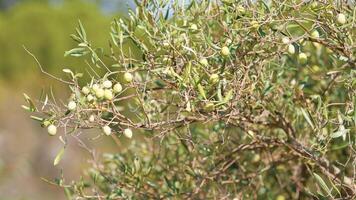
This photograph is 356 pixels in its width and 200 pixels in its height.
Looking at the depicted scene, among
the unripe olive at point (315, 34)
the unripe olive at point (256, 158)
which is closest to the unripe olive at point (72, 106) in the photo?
the unripe olive at point (315, 34)

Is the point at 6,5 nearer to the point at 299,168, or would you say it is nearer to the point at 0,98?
the point at 0,98

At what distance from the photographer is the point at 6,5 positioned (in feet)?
110

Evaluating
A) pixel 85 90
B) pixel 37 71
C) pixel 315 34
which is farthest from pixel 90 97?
pixel 37 71

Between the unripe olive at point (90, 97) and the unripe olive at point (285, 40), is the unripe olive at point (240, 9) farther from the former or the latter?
the unripe olive at point (90, 97)

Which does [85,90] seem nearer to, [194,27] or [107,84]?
[107,84]

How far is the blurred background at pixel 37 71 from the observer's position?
10.9m

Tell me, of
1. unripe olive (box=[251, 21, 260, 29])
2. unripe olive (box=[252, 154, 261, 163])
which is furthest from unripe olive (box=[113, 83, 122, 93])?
unripe olive (box=[252, 154, 261, 163])

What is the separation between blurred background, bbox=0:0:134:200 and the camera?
1085 centimetres

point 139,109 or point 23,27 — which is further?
point 23,27

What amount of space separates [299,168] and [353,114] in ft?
2.43

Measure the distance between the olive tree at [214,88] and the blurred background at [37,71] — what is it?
5427 mm

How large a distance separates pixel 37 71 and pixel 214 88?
1471cm

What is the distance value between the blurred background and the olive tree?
5427 millimetres

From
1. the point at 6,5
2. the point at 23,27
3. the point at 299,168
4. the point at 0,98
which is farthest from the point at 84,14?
the point at 299,168
